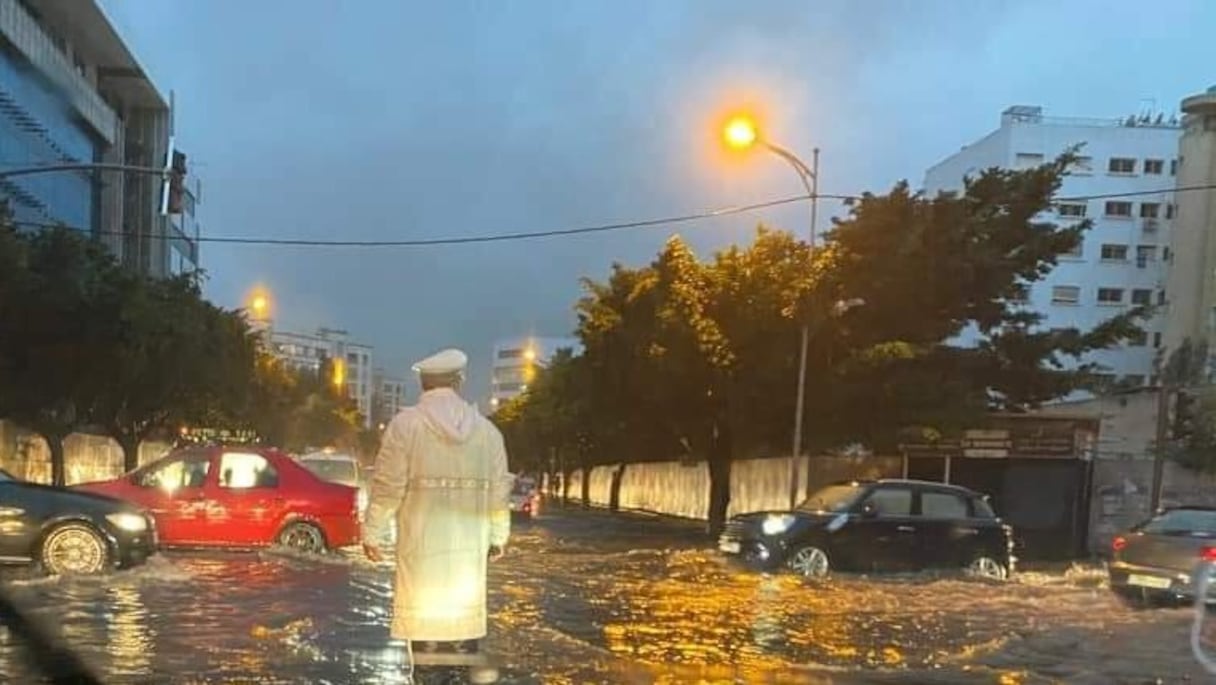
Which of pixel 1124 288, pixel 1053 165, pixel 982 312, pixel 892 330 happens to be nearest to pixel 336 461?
pixel 892 330

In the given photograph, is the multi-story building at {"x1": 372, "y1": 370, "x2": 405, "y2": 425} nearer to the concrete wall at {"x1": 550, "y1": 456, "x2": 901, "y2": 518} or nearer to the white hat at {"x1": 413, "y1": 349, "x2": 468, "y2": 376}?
the concrete wall at {"x1": 550, "y1": 456, "x2": 901, "y2": 518}

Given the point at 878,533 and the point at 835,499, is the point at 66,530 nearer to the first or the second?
the point at 835,499

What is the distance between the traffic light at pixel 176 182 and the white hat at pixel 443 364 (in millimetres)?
16106

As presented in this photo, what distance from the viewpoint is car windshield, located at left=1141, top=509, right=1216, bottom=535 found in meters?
15.8

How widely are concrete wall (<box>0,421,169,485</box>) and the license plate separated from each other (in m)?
23.4

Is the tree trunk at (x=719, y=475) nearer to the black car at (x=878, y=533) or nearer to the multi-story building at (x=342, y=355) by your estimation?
the black car at (x=878, y=533)

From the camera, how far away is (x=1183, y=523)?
52.7 ft

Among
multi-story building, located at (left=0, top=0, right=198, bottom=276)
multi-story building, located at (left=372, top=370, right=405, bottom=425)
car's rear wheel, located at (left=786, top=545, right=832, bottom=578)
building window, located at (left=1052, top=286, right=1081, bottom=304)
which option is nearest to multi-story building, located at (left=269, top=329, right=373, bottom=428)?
multi-story building, located at (left=372, top=370, right=405, bottom=425)

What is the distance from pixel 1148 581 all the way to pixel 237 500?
436 inches

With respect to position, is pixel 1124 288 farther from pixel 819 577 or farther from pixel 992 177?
pixel 819 577

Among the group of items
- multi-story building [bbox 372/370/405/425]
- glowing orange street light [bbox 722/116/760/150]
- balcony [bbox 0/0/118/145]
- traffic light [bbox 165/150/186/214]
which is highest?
balcony [bbox 0/0/118/145]

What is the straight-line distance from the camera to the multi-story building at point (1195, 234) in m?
72.4

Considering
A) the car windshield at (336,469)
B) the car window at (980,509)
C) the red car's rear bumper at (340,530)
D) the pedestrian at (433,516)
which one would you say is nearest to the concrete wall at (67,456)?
the car windshield at (336,469)

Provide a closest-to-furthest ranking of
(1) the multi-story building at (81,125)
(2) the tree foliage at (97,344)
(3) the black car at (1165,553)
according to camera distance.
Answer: (3) the black car at (1165,553) < (2) the tree foliage at (97,344) < (1) the multi-story building at (81,125)
